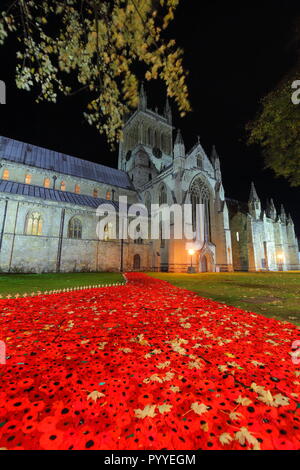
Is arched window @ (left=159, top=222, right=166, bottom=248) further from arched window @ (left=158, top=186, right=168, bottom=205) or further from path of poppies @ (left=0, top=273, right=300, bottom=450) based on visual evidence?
path of poppies @ (left=0, top=273, right=300, bottom=450)

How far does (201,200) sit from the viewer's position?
1134 inches

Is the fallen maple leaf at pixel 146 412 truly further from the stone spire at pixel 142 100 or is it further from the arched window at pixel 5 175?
the stone spire at pixel 142 100

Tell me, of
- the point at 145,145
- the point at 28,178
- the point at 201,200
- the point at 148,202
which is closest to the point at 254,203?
the point at 201,200

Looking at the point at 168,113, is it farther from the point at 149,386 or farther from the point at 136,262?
the point at 149,386

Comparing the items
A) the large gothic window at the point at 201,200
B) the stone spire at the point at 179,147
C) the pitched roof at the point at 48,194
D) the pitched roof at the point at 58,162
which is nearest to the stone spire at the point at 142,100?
the pitched roof at the point at 58,162

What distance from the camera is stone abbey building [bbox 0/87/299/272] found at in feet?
69.6

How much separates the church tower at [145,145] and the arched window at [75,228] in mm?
14715

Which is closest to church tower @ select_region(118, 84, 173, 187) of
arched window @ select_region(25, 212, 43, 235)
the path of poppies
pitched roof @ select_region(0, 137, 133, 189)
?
pitched roof @ select_region(0, 137, 133, 189)

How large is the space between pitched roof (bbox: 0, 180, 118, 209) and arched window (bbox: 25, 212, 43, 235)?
2.25 m

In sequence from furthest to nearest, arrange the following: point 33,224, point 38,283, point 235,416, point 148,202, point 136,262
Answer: point 148,202
point 136,262
point 33,224
point 38,283
point 235,416

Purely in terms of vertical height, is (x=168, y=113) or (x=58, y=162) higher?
(x=168, y=113)

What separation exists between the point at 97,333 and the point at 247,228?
120 ft

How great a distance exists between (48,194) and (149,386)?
26.6m

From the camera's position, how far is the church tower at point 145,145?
35969 mm
